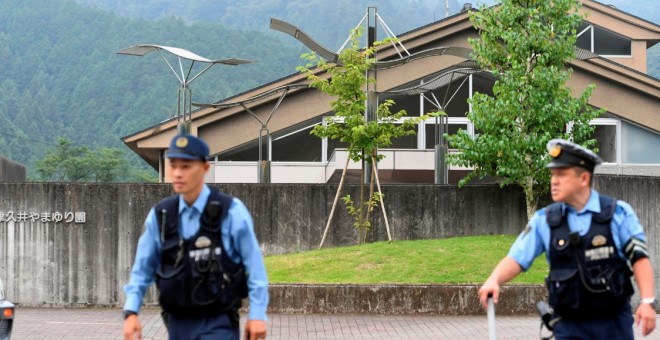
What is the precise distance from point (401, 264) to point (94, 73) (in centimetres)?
8284

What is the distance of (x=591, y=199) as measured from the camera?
6738 millimetres

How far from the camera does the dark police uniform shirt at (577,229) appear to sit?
A: 6672 mm

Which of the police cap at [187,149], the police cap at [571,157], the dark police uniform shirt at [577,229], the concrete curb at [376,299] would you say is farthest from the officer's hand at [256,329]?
the concrete curb at [376,299]

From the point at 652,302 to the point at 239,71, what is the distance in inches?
3260

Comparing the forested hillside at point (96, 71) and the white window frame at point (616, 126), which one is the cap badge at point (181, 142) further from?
the forested hillside at point (96, 71)

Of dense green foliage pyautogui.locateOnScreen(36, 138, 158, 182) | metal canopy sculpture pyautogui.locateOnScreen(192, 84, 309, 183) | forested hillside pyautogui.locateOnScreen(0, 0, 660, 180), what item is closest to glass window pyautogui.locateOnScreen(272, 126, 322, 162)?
metal canopy sculpture pyautogui.locateOnScreen(192, 84, 309, 183)

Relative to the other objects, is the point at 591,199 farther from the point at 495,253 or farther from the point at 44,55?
the point at 44,55

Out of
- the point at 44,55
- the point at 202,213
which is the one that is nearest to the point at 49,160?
the point at 44,55

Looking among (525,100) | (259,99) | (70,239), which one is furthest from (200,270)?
(259,99)

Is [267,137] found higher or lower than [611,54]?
lower

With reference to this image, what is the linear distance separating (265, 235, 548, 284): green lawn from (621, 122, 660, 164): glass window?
10.5 m

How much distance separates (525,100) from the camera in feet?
72.2

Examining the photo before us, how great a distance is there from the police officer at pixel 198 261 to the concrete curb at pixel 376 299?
11.3 meters

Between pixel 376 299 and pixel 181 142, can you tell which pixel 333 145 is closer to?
pixel 376 299
